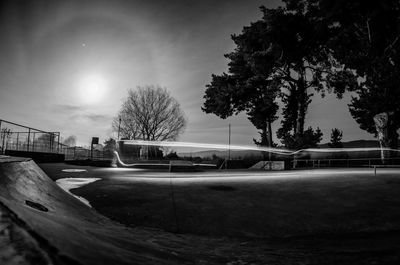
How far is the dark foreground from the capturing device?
2148 mm

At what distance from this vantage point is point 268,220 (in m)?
3.86

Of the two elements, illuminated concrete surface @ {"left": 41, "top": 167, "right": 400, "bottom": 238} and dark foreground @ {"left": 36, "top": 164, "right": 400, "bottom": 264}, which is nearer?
dark foreground @ {"left": 36, "top": 164, "right": 400, "bottom": 264}

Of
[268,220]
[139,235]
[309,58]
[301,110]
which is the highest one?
[309,58]

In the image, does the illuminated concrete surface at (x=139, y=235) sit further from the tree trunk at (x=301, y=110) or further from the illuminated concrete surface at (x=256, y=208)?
the tree trunk at (x=301, y=110)

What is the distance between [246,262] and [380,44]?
952 inches

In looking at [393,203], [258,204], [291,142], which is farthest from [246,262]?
[291,142]

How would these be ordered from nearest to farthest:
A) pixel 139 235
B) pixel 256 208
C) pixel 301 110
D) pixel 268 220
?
pixel 139 235 < pixel 268 220 < pixel 256 208 < pixel 301 110

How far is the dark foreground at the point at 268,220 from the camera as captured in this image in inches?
84.6

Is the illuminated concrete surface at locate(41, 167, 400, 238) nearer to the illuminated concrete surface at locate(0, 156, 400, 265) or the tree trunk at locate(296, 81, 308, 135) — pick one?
the illuminated concrete surface at locate(0, 156, 400, 265)

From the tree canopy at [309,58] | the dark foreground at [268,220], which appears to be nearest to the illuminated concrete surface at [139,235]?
the dark foreground at [268,220]

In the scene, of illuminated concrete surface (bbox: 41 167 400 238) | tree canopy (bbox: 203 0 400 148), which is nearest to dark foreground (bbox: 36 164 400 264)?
illuminated concrete surface (bbox: 41 167 400 238)

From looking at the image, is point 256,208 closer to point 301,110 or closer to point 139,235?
point 139,235

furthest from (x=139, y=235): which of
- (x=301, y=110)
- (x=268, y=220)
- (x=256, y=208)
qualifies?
(x=301, y=110)

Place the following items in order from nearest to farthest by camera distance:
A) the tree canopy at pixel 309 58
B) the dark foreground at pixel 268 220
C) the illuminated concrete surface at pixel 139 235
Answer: the illuminated concrete surface at pixel 139 235 < the dark foreground at pixel 268 220 < the tree canopy at pixel 309 58
